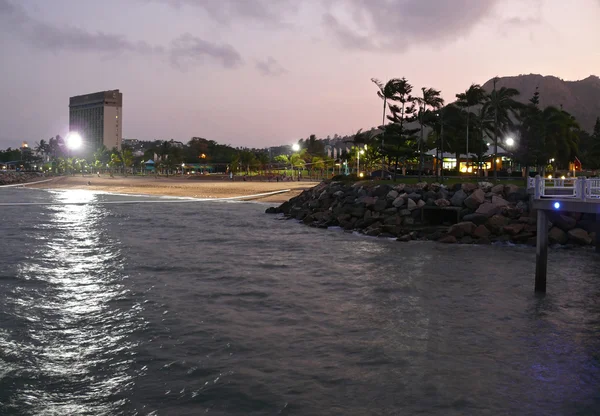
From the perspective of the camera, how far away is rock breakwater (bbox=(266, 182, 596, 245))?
101 ft

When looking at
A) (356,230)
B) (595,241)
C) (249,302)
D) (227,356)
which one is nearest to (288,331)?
(227,356)

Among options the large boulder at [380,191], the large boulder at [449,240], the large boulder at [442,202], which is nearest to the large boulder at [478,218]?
the large boulder at [449,240]

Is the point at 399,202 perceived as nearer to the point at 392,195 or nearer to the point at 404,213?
the point at 404,213

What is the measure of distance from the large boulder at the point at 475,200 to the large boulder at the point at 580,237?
21.1ft

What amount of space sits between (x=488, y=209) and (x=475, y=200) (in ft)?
5.10

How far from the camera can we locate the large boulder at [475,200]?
115 feet

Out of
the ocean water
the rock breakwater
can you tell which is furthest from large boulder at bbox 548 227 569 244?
the ocean water

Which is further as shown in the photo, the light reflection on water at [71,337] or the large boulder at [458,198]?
the large boulder at [458,198]

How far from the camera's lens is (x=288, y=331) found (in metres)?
15.0

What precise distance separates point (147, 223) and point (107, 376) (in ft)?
114

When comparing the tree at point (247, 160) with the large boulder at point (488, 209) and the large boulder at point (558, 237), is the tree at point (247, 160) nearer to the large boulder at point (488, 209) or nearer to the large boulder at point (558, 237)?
the large boulder at point (488, 209)

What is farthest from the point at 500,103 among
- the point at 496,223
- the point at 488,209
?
the point at 496,223

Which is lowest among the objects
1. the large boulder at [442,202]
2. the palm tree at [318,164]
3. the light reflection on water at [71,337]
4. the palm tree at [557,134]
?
the light reflection on water at [71,337]

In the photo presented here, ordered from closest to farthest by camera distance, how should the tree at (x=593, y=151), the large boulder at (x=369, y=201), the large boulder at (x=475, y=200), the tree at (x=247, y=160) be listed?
the large boulder at (x=475, y=200), the large boulder at (x=369, y=201), the tree at (x=593, y=151), the tree at (x=247, y=160)
